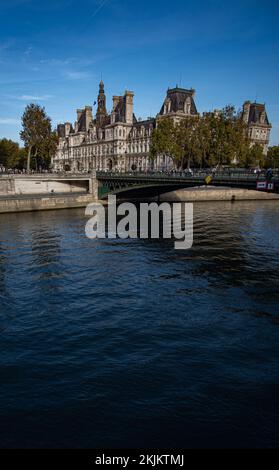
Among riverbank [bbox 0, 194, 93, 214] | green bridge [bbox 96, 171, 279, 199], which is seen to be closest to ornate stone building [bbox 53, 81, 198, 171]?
Result: green bridge [bbox 96, 171, 279, 199]

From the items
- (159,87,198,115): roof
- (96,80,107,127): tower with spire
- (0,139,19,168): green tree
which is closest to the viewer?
(159,87,198,115): roof

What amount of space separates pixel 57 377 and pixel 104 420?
134 inches

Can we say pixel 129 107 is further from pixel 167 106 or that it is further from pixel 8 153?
pixel 8 153

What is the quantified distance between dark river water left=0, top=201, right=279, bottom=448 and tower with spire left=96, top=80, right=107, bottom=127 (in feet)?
435

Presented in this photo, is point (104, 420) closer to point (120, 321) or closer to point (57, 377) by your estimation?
point (57, 377)

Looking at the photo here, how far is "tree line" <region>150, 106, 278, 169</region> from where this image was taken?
257 ft

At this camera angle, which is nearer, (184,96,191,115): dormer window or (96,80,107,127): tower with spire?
(184,96,191,115): dormer window

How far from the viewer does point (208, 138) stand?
3305 inches

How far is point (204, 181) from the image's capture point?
→ 47812mm

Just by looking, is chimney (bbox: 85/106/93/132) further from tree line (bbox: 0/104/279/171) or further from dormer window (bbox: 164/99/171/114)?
tree line (bbox: 0/104/279/171)

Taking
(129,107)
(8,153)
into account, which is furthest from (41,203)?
(129,107)

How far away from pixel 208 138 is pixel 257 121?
66.1 meters

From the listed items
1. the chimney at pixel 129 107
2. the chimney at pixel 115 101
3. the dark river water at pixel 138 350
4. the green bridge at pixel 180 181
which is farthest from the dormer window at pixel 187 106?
the dark river water at pixel 138 350

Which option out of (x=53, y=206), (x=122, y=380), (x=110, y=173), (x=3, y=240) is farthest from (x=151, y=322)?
(x=110, y=173)
